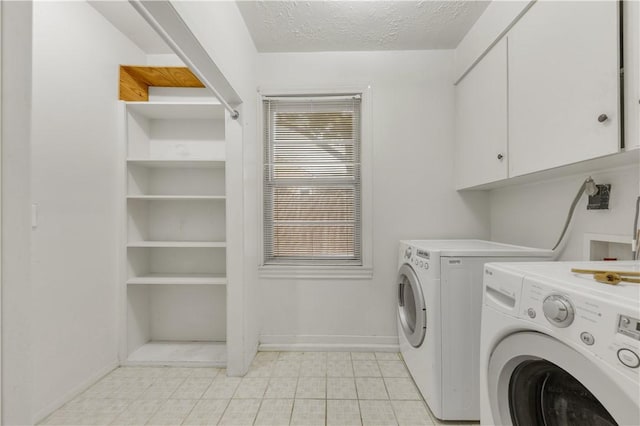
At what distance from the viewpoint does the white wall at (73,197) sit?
4.84 ft

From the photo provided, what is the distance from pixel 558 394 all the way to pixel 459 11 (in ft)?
6.90

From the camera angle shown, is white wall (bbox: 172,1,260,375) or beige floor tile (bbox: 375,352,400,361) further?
beige floor tile (bbox: 375,352,400,361)

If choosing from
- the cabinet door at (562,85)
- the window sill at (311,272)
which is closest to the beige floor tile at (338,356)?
the window sill at (311,272)

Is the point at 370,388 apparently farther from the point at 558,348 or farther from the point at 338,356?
the point at 558,348

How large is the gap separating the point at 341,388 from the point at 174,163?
77.1 inches

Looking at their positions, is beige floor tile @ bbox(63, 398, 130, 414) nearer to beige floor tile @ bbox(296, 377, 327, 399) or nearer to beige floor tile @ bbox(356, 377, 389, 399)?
beige floor tile @ bbox(296, 377, 327, 399)

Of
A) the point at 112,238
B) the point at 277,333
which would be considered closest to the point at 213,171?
the point at 112,238

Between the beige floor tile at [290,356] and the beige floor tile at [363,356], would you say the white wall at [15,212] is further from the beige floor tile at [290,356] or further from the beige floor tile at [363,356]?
the beige floor tile at [363,356]

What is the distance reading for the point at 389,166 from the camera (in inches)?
87.3

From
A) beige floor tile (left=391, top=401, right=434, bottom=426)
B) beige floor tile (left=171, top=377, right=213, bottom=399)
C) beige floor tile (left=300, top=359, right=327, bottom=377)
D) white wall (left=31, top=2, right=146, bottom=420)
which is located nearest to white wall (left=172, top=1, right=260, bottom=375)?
beige floor tile (left=171, top=377, right=213, bottom=399)

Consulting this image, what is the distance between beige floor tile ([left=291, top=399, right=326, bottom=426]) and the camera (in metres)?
1.45

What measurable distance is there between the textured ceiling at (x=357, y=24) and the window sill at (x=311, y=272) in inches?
68.5

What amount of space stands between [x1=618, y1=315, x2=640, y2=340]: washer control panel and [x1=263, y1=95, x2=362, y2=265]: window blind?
1.69 m

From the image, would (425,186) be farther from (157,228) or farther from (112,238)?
(112,238)
